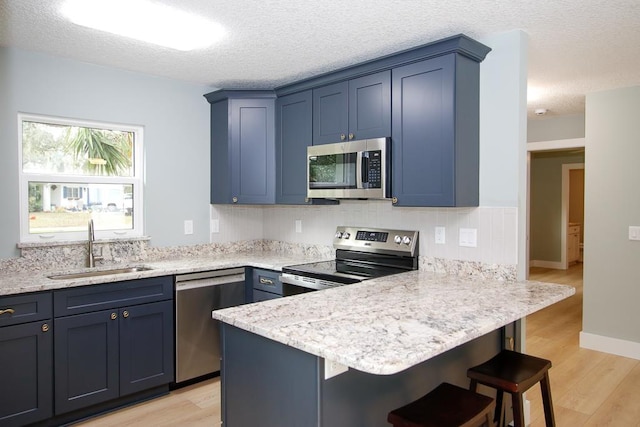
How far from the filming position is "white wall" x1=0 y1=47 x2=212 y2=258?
300cm

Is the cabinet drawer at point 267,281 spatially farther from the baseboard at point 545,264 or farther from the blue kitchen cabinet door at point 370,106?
the baseboard at point 545,264

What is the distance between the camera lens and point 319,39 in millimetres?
2768

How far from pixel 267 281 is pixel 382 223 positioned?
39.0 inches

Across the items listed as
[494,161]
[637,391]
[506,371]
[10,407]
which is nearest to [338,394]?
[506,371]

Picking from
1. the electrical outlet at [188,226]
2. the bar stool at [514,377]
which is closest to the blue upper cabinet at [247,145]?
the electrical outlet at [188,226]

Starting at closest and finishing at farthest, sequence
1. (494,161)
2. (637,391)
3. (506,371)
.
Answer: (506,371) < (494,161) < (637,391)

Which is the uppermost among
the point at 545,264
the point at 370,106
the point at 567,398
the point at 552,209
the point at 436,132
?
the point at 370,106

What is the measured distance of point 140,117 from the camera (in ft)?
11.8

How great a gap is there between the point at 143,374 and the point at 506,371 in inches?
91.0

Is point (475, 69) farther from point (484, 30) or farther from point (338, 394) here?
point (338, 394)

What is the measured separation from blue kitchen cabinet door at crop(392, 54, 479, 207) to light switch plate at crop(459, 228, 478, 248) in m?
0.19

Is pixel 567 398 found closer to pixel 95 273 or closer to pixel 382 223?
pixel 382 223

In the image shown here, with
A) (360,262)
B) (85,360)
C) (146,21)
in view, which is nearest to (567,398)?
(360,262)

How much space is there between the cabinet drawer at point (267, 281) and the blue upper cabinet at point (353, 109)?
1.06m
